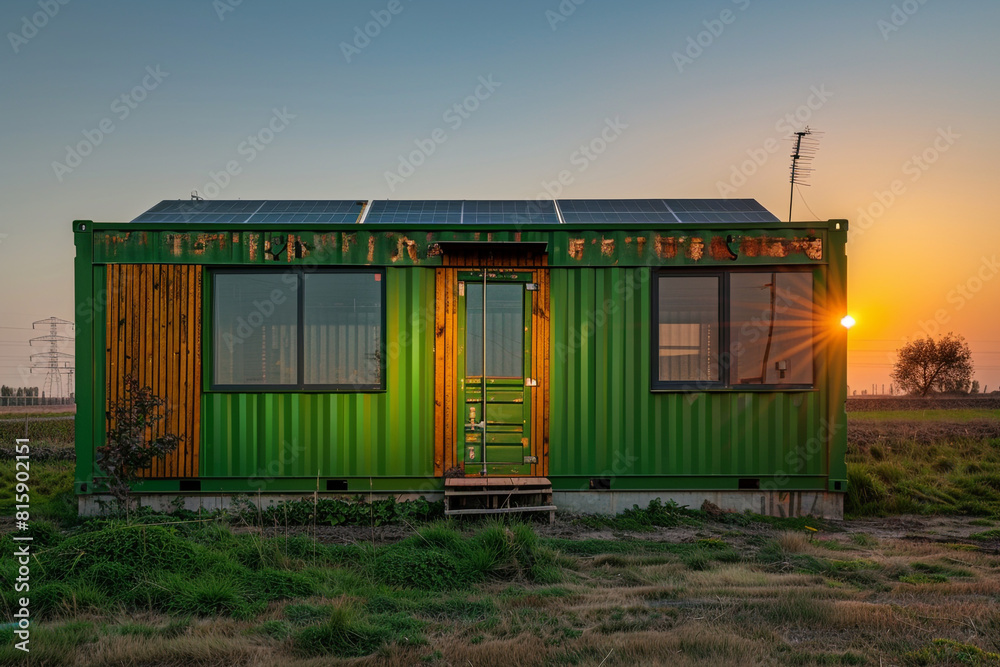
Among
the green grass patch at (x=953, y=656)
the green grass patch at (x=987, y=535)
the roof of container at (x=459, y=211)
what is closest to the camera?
the green grass patch at (x=953, y=656)

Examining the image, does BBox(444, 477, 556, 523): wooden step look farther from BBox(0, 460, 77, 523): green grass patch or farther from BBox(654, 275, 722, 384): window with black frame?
BBox(0, 460, 77, 523): green grass patch

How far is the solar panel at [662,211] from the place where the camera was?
8.46 m

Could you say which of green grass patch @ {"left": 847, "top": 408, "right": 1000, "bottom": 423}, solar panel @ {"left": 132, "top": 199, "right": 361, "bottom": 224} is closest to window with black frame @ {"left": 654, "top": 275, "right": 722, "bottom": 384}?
solar panel @ {"left": 132, "top": 199, "right": 361, "bottom": 224}

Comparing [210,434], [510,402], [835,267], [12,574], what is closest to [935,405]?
[835,267]

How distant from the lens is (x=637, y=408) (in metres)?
7.89

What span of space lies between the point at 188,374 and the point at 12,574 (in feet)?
9.96

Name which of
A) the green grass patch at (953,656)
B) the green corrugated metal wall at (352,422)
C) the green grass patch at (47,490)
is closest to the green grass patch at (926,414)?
the green corrugated metal wall at (352,422)

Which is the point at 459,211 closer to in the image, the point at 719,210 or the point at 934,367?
the point at 719,210

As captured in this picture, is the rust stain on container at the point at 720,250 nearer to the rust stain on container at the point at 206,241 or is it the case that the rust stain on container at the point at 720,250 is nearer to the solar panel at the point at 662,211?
the solar panel at the point at 662,211

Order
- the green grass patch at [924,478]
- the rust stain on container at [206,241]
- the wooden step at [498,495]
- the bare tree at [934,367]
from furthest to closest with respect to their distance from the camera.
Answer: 1. the bare tree at [934,367]
2. the green grass patch at [924,478]
3. the rust stain on container at [206,241]
4. the wooden step at [498,495]

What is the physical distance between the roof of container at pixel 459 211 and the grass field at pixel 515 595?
134 inches

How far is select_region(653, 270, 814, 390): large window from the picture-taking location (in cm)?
798

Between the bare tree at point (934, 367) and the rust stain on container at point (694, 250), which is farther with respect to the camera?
the bare tree at point (934, 367)

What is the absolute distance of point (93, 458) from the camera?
7516 millimetres
